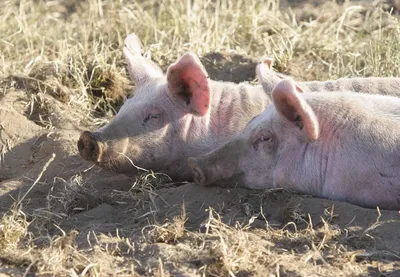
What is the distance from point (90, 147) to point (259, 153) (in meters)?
1.12

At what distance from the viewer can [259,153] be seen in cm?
584

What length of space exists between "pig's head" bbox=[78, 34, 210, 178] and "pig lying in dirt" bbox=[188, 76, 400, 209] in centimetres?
57

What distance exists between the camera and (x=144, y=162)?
6.39 metres

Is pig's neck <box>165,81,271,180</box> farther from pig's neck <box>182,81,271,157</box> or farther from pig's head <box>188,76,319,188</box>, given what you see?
pig's head <box>188,76,319,188</box>

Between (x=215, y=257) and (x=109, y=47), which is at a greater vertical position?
(x=215, y=257)

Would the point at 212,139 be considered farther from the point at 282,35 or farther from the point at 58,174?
the point at 282,35

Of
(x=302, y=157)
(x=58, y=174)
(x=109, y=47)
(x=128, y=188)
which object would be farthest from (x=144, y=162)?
→ (x=109, y=47)

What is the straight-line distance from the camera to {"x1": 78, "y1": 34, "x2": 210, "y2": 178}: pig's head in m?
6.27

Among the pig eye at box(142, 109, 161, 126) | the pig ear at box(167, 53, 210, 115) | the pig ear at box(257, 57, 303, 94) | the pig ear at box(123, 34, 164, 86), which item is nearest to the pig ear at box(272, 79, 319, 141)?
the pig ear at box(257, 57, 303, 94)

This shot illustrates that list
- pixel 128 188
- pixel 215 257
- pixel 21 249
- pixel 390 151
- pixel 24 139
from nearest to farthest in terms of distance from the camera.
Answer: pixel 215 257 < pixel 21 249 < pixel 390 151 < pixel 128 188 < pixel 24 139

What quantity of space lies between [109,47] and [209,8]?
176 centimetres

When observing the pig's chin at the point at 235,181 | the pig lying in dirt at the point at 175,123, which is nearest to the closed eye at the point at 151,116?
the pig lying in dirt at the point at 175,123

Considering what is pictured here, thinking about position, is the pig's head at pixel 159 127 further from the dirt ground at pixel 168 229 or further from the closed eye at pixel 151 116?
the dirt ground at pixel 168 229

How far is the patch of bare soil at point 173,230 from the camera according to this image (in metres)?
4.55
